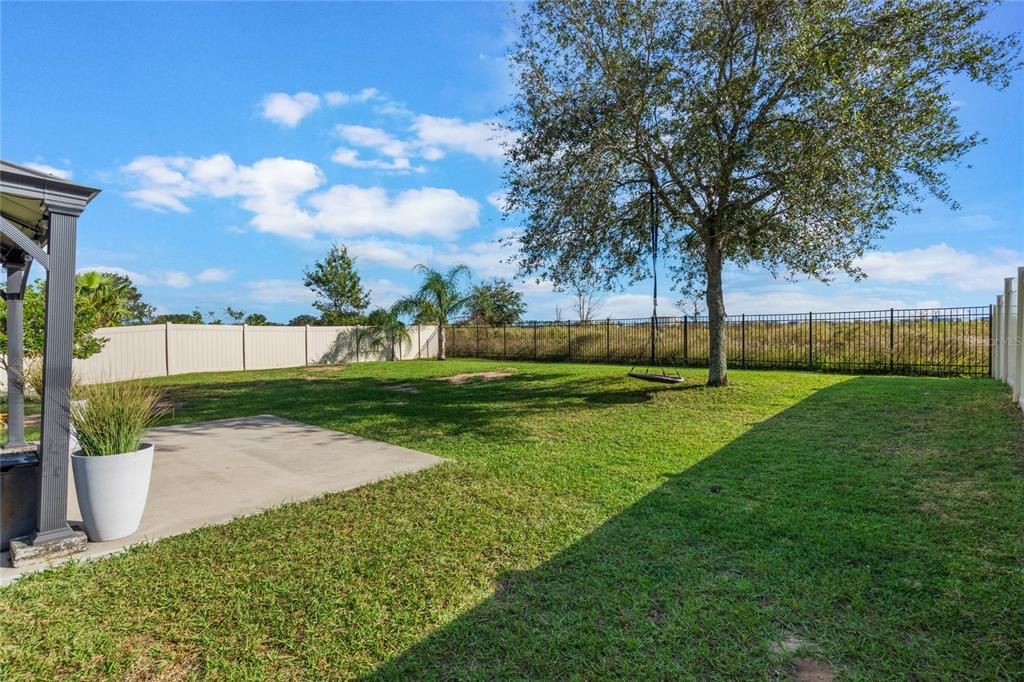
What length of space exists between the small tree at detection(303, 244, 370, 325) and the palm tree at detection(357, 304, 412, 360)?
21.2 ft

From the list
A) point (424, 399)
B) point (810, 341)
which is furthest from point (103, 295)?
point (810, 341)

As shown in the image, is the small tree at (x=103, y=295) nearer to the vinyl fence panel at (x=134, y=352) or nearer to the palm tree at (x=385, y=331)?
the vinyl fence panel at (x=134, y=352)

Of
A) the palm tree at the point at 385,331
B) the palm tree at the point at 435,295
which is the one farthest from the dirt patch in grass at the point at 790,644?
the palm tree at the point at 385,331

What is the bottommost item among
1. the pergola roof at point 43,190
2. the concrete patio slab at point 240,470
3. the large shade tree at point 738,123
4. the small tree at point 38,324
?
the concrete patio slab at point 240,470

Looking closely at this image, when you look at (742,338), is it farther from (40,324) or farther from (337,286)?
(337,286)

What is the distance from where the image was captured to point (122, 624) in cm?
218

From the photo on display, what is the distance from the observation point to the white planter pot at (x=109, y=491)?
295 centimetres

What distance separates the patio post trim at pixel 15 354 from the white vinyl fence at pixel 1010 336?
11.1 meters


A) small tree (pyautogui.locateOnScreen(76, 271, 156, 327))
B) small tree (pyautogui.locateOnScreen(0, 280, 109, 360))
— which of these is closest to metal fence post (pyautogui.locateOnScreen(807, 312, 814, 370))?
small tree (pyautogui.locateOnScreen(0, 280, 109, 360))

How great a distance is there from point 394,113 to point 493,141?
234cm

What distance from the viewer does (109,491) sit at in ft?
9.88

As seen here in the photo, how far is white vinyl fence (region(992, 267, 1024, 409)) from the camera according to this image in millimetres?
6301

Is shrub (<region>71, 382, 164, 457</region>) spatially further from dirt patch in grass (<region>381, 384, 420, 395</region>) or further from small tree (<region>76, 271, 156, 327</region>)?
small tree (<region>76, 271, 156, 327</region>)

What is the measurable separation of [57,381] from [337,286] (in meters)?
26.5
